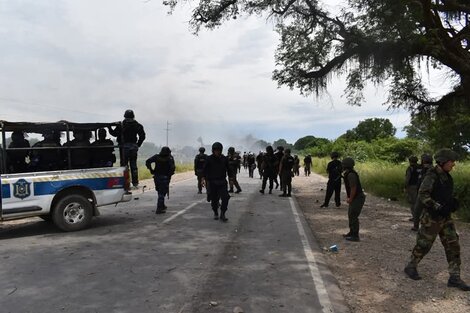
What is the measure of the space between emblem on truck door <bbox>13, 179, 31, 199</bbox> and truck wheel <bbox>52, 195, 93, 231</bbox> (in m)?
0.64

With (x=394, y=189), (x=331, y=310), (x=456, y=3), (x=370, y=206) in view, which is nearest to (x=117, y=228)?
(x=331, y=310)

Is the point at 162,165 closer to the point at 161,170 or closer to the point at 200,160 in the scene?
the point at 161,170

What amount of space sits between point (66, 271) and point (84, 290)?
3.09ft

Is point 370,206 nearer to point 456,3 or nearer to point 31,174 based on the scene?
point 456,3

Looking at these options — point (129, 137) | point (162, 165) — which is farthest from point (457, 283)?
point (162, 165)

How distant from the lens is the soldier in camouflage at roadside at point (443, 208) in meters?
5.43

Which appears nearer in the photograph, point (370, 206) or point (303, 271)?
point (303, 271)

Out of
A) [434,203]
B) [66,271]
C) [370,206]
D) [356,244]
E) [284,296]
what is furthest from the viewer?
[370,206]

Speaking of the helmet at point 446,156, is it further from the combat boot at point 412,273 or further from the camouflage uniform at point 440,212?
the combat boot at point 412,273

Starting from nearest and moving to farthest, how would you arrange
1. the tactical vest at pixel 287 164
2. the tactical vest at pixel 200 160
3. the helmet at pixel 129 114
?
the helmet at pixel 129 114, the tactical vest at pixel 287 164, the tactical vest at pixel 200 160

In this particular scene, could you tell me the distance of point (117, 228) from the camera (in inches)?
362

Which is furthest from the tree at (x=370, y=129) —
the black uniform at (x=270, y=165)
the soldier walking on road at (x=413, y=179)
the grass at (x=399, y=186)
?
the soldier walking on road at (x=413, y=179)

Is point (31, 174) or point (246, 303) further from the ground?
point (31, 174)

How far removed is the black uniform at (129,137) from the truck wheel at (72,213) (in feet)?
Answer: 4.39
